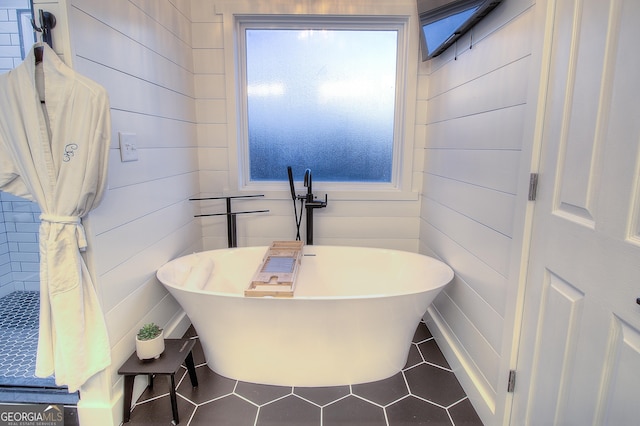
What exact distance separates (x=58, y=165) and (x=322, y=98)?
72.6 inches

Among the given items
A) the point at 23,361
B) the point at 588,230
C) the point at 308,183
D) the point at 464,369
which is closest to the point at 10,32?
the point at 23,361

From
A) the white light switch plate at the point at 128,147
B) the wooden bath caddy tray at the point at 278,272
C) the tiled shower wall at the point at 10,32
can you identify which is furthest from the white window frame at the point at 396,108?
the tiled shower wall at the point at 10,32

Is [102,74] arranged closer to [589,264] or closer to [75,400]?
[75,400]

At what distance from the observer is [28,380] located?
1758mm

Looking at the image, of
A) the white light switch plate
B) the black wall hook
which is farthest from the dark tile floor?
the black wall hook

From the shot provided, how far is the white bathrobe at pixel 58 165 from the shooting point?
4.29 ft

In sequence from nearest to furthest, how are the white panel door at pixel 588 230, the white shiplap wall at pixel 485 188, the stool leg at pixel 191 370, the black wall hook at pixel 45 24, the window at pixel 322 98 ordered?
the white panel door at pixel 588 230 → the black wall hook at pixel 45 24 → the white shiplap wall at pixel 485 188 → the stool leg at pixel 191 370 → the window at pixel 322 98

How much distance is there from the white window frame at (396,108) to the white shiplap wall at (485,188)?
0.28m

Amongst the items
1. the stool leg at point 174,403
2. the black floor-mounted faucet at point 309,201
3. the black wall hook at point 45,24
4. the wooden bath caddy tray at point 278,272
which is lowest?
the stool leg at point 174,403

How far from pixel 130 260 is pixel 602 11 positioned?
2.07 metres

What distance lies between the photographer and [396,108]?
2703 millimetres

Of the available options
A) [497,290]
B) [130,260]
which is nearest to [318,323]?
[497,290]

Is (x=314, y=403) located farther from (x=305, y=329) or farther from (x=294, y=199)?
(x=294, y=199)

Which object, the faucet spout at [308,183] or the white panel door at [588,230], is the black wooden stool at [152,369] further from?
the white panel door at [588,230]
